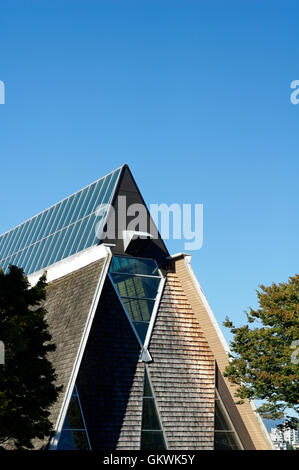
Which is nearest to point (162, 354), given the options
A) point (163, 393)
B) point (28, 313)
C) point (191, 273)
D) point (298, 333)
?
point (163, 393)

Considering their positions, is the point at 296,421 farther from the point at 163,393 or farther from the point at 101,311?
the point at 101,311

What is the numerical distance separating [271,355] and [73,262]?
11.3 metres

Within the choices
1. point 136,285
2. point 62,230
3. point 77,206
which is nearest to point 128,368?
point 136,285

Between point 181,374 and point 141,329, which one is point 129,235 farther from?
point 181,374

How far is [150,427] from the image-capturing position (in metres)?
28.1

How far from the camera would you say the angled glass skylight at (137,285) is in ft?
100

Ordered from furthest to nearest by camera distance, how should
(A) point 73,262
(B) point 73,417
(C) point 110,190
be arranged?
(C) point 110,190 → (A) point 73,262 → (B) point 73,417

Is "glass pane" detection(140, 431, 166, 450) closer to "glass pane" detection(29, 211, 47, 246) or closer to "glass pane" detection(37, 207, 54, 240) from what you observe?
"glass pane" detection(37, 207, 54, 240)

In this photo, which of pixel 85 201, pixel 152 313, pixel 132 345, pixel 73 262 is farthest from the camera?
pixel 85 201

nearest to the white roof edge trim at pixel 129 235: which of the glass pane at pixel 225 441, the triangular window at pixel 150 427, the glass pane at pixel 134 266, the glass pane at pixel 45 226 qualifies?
the glass pane at pixel 134 266

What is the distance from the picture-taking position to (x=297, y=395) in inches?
1218

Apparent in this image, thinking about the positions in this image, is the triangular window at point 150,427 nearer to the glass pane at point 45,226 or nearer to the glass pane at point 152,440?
the glass pane at point 152,440

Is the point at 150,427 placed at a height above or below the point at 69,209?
below

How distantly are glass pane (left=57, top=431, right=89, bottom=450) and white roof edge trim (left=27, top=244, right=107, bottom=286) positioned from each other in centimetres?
805
